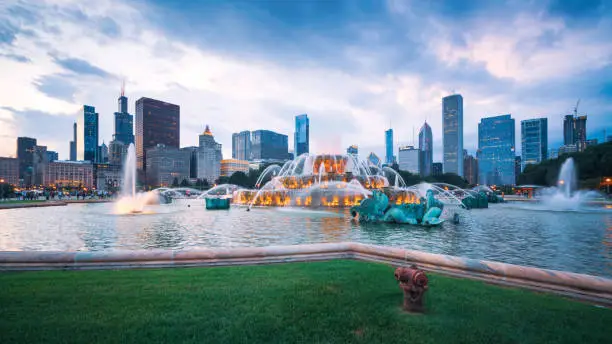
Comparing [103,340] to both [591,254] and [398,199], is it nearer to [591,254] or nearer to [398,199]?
[591,254]

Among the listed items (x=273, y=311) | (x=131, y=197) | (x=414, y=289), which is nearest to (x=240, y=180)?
(x=131, y=197)

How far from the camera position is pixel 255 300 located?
5.70 m

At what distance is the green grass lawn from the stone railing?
0.47 meters

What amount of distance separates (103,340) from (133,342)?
42cm

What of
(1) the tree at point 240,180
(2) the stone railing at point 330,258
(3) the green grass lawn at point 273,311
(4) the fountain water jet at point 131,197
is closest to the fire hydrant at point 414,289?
(3) the green grass lawn at point 273,311

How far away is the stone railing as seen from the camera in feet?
20.5

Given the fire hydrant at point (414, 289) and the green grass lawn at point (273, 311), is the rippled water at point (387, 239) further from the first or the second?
the fire hydrant at point (414, 289)

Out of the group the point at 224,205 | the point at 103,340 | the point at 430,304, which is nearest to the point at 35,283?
the point at 103,340

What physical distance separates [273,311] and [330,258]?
14.3 feet

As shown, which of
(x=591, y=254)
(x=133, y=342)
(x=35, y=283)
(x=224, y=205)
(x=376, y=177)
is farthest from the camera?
(x=376, y=177)

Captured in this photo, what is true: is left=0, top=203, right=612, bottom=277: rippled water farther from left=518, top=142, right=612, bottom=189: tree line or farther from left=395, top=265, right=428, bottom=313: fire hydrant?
left=518, top=142, right=612, bottom=189: tree line

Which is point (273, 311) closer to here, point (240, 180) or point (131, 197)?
point (131, 197)

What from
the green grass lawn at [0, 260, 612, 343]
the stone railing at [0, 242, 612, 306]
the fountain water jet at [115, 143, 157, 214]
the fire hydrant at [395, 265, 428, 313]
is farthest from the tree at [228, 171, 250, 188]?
the fire hydrant at [395, 265, 428, 313]

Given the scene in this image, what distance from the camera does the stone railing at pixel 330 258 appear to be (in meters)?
6.26
